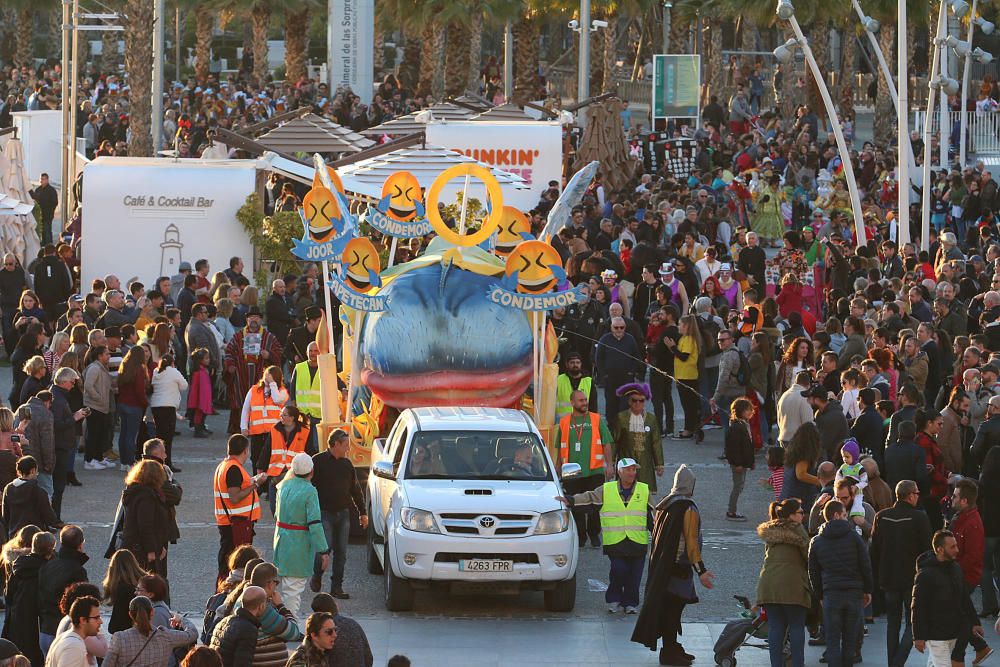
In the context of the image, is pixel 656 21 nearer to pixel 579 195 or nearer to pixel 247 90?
pixel 247 90

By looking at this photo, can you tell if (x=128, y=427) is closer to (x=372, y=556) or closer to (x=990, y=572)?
(x=372, y=556)

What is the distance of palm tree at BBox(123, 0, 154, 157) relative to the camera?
3856cm

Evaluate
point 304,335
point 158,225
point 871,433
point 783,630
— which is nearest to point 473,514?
point 783,630

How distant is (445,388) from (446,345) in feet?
1.22

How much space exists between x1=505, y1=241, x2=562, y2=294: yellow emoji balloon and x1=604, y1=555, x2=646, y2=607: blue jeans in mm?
2975

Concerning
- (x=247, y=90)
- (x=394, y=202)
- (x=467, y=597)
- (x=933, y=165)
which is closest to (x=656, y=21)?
(x=247, y=90)

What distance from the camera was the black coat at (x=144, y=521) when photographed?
14.1 metres

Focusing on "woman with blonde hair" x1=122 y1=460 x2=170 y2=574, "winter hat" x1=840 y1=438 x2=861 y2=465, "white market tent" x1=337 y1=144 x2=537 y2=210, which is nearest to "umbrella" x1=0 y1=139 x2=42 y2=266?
"white market tent" x1=337 y1=144 x2=537 y2=210

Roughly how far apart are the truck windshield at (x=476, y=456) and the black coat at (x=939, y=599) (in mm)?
3340

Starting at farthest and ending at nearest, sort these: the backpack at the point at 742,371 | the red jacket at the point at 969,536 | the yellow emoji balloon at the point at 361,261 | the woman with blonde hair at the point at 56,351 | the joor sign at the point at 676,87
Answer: the joor sign at the point at 676,87 → the backpack at the point at 742,371 → the woman with blonde hair at the point at 56,351 → the yellow emoji balloon at the point at 361,261 → the red jacket at the point at 969,536

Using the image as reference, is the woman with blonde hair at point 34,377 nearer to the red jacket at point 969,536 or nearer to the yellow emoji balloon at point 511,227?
the yellow emoji balloon at point 511,227

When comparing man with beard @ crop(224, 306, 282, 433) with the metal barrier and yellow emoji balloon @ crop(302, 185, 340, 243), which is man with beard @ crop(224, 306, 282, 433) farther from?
the metal barrier

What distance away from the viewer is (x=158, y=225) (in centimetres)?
2833

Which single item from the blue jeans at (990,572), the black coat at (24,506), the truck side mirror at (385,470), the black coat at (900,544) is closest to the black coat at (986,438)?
the blue jeans at (990,572)
